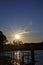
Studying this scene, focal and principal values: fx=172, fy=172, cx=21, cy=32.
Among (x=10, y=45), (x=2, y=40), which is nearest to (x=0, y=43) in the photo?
(x=2, y=40)

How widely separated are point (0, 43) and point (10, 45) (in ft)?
67.7

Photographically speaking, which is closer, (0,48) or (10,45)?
(0,48)

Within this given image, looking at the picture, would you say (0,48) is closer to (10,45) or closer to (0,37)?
(0,37)

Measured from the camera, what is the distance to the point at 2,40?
61.9 meters

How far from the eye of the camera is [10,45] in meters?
81.4

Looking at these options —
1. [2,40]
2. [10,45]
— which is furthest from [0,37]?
[10,45]

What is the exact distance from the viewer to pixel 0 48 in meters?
61.8

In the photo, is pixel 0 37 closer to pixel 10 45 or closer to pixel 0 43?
pixel 0 43

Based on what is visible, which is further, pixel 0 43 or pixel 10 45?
pixel 10 45

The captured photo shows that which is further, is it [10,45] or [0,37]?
[10,45]

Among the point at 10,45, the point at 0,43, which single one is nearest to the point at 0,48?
the point at 0,43

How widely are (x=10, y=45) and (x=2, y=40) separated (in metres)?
19.8

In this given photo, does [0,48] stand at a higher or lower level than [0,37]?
lower

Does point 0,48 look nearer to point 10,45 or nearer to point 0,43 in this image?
point 0,43
